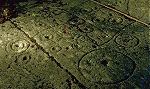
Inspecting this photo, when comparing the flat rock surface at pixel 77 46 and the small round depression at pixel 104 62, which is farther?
the small round depression at pixel 104 62

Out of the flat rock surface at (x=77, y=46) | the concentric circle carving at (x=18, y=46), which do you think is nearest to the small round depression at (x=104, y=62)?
the flat rock surface at (x=77, y=46)

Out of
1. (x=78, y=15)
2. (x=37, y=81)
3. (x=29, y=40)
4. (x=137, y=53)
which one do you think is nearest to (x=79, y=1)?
(x=78, y=15)

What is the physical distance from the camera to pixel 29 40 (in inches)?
103

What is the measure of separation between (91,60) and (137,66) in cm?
43

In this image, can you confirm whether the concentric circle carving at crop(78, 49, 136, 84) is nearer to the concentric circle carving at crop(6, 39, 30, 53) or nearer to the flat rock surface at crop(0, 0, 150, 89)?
the flat rock surface at crop(0, 0, 150, 89)

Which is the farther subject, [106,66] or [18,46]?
[18,46]

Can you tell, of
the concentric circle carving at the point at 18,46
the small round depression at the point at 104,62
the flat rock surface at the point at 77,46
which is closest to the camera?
the flat rock surface at the point at 77,46

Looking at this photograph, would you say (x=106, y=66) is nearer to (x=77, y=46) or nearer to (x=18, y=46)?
(x=77, y=46)

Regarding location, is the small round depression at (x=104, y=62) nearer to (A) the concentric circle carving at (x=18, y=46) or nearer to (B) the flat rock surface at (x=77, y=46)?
(B) the flat rock surface at (x=77, y=46)

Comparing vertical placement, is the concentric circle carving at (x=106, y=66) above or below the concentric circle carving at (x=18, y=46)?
above

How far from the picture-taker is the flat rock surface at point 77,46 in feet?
7.09

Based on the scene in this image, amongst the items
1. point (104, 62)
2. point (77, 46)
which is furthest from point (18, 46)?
point (104, 62)

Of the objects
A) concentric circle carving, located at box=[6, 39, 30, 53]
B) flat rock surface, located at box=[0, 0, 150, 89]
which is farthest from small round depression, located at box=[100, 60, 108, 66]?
concentric circle carving, located at box=[6, 39, 30, 53]

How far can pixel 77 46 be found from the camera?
2.52 meters
